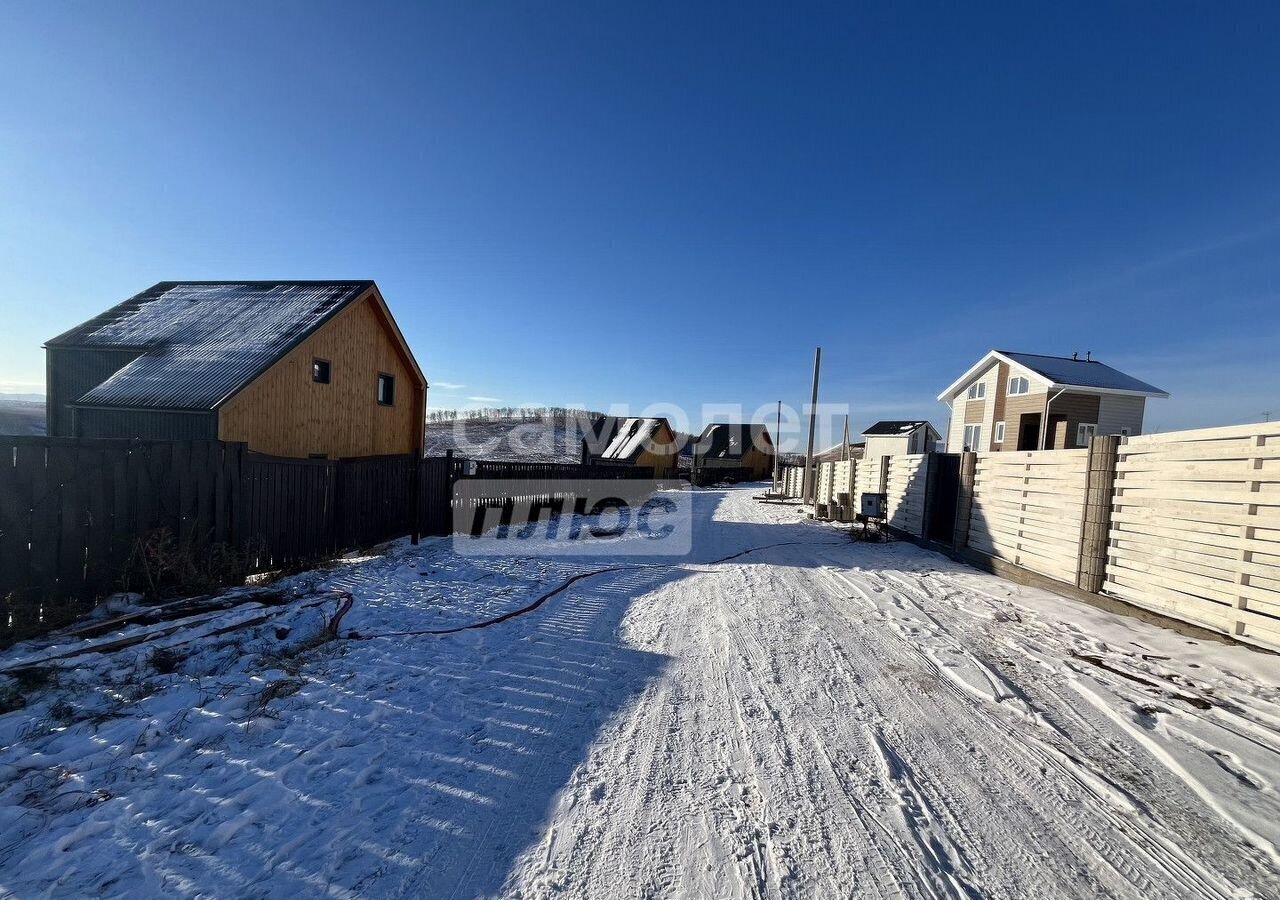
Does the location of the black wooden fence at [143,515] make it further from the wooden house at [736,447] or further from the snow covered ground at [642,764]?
the wooden house at [736,447]

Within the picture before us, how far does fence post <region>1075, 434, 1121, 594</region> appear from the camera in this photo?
6340 mm

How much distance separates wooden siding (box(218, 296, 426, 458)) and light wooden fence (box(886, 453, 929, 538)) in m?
14.0

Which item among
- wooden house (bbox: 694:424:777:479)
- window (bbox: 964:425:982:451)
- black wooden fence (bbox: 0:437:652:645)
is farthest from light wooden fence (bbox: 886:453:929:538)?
wooden house (bbox: 694:424:777:479)

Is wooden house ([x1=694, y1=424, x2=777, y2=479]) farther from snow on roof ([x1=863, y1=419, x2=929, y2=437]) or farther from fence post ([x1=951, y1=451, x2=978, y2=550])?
fence post ([x1=951, y1=451, x2=978, y2=550])

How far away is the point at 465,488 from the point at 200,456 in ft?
18.6

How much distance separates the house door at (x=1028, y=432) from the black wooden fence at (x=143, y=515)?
27.2 meters

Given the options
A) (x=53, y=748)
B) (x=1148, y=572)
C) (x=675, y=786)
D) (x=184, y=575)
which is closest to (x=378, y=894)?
(x=675, y=786)

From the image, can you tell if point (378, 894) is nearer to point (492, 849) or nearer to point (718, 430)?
point (492, 849)

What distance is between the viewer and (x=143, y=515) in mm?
5641

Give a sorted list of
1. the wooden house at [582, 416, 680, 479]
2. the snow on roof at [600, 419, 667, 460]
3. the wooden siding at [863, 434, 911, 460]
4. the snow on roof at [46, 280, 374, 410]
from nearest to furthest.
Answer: the snow on roof at [46, 280, 374, 410], the snow on roof at [600, 419, 667, 460], the wooden house at [582, 416, 680, 479], the wooden siding at [863, 434, 911, 460]

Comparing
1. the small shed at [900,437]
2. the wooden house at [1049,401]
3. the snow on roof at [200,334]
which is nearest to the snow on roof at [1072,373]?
the wooden house at [1049,401]

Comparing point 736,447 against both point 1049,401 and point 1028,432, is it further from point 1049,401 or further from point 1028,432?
point 1049,401

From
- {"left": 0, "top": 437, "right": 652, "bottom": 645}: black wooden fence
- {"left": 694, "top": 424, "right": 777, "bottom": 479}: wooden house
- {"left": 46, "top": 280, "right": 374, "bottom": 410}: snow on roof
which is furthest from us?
{"left": 694, "top": 424, "right": 777, "bottom": 479}: wooden house

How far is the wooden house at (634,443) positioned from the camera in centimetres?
3319
